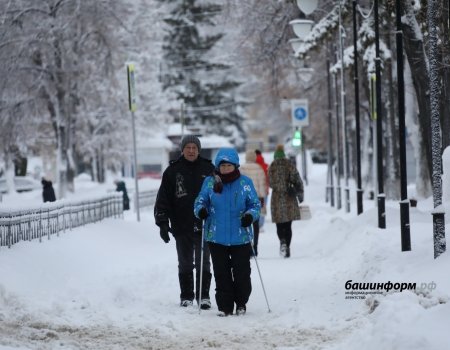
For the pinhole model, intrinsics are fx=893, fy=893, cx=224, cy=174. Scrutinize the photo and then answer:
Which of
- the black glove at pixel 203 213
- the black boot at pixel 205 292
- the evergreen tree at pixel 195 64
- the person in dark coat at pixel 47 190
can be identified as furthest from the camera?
the evergreen tree at pixel 195 64

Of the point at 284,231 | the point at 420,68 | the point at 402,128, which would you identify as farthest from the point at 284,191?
the point at 402,128

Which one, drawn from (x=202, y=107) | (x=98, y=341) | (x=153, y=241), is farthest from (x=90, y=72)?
(x=202, y=107)

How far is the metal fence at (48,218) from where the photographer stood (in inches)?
478

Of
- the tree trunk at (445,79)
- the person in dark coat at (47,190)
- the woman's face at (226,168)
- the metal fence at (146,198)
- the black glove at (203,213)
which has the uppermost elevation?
the tree trunk at (445,79)

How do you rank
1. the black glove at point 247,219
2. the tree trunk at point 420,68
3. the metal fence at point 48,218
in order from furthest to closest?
the tree trunk at point 420,68 → the metal fence at point 48,218 → the black glove at point 247,219

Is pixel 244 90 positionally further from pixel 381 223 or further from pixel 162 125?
pixel 381 223

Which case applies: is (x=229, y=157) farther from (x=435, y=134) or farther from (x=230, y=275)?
(x=435, y=134)

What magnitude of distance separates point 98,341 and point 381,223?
313 inches

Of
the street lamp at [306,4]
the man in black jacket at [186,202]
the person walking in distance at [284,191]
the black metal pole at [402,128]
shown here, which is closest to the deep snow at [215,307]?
the black metal pole at [402,128]

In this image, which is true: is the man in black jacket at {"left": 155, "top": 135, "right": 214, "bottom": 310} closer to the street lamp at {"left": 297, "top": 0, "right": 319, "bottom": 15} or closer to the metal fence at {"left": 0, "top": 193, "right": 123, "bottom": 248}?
the metal fence at {"left": 0, "top": 193, "right": 123, "bottom": 248}

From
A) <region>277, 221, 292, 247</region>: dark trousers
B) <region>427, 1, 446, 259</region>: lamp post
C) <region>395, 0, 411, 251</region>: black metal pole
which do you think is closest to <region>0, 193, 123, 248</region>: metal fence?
<region>277, 221, 292, 247</region>: dark trousers

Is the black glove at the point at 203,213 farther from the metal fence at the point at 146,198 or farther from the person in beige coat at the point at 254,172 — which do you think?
the metal fence at the point at 146,198

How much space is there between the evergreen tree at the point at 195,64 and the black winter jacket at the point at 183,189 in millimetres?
55650

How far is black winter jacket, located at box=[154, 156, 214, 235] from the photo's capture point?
10.3 meters
